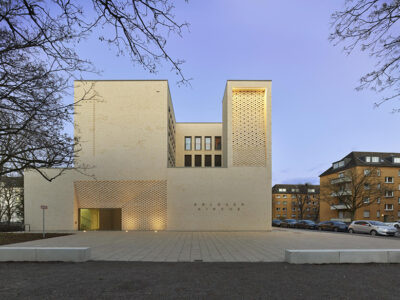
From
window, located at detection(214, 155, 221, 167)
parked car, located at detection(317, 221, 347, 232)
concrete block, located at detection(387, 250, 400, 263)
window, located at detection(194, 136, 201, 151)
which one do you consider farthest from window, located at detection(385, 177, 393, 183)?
concrete block, located at detection(387, 250, 400, 263)

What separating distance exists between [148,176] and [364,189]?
32.4 metres

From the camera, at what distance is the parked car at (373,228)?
2212 centimetres

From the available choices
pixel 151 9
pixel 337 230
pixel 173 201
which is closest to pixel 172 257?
pixel 151 9

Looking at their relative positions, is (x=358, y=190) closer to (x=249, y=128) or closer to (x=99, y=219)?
(x=249, y=128)

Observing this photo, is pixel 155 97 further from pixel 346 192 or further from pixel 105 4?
pixel 346 192

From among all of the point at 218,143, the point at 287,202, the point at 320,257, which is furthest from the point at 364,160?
the point at 320,257

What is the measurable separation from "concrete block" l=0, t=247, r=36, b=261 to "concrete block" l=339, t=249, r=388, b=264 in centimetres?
925

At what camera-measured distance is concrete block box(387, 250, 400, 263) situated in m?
8.18

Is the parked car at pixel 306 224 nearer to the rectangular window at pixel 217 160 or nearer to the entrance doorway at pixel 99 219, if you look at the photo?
the rectangular window at pixel 217 160

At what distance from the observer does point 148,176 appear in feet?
75.4

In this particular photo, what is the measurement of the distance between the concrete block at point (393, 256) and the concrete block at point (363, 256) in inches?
4.5

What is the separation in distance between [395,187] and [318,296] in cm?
5187

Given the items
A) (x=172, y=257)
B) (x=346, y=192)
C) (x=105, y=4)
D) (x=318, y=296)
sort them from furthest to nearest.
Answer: (x=346, y=192) < (x=172, y=257) < (x=318, y=296) < (x=105, y=4)

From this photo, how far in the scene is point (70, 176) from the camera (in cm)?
2306
